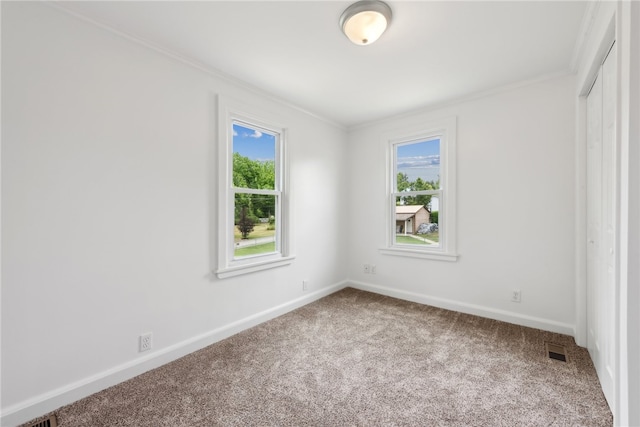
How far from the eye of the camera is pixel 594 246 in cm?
210

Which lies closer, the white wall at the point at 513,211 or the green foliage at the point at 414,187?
the white wall at the point at 513,211

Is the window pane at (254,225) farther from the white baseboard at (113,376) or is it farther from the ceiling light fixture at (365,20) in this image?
the ceiling light fixture at (365,20)

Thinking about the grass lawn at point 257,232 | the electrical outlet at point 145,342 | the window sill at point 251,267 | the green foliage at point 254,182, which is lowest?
the electrical outlet at point 145,342

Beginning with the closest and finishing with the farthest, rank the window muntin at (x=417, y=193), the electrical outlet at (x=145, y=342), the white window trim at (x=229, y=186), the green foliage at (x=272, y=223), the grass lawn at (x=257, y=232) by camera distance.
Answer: the electrical outlet at (x=145, y=342) < the white window trim at (x=229, y=186) < the grass lawn at (x=257, y=232) < the green foliage at (x=272, y=223) < the window muntin at (x=417, y=193)

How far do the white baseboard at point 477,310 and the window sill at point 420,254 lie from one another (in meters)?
0.48

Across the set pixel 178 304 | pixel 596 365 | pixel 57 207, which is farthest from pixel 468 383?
pixel 57 207

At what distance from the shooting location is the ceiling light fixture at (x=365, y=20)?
66.9 inches

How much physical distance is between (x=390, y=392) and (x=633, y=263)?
57.6 inches

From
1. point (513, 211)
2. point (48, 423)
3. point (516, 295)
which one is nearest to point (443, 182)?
point (513, 211)

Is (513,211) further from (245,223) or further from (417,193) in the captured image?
→ (245,223)

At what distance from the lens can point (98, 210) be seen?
1855 mm

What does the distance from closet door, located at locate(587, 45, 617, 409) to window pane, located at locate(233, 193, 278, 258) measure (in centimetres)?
274

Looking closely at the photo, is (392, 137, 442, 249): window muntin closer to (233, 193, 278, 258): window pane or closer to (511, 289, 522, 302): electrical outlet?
(511, 289, 522, 302): electrical outlet

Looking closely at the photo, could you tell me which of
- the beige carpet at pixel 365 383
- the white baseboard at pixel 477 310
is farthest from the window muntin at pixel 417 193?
the beige carpet at pixel 365 383
